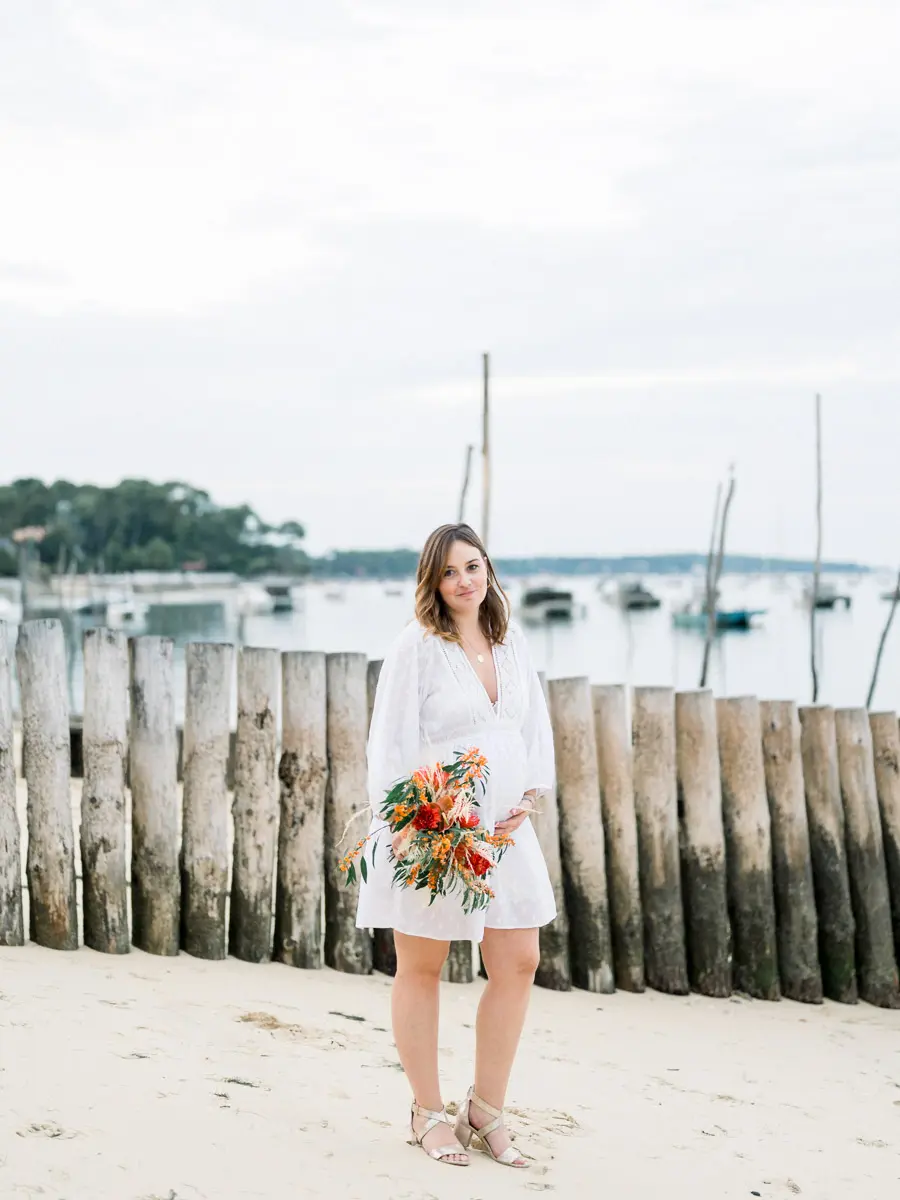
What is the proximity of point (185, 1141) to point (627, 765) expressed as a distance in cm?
294

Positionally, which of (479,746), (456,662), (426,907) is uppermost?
(456,662)

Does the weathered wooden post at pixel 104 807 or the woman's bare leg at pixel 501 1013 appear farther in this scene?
the weathered wooden post at pixel 104 807

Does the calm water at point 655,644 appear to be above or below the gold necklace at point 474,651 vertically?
below

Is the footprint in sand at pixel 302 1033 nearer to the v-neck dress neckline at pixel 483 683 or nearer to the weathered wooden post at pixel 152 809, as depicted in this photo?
the weathered wooden post at pixel 152 809

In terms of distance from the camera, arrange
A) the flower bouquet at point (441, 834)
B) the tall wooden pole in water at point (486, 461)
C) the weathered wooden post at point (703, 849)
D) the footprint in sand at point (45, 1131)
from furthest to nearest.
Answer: the tall wooden pole in water at point (486, 461) → the weathered wooden post at point (703, 849) → the flower bouquet at point (441, 834) → the footprint in sand at point (45, 1131)

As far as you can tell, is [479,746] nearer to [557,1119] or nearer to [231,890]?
[557,1119]

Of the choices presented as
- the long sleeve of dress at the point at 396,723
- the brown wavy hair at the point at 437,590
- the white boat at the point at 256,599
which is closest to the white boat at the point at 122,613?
the white boat at the point at 256,599

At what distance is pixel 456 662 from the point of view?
144 inches

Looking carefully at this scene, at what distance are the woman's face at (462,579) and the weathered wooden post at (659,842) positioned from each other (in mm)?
2231

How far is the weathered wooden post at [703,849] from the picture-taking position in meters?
5.80

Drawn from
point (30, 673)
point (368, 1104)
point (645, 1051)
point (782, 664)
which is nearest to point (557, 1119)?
point (368, 1104)

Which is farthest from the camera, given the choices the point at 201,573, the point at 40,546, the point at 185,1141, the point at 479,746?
the point at 201,573

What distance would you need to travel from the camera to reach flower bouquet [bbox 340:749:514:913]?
339cm

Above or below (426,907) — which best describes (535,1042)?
below
